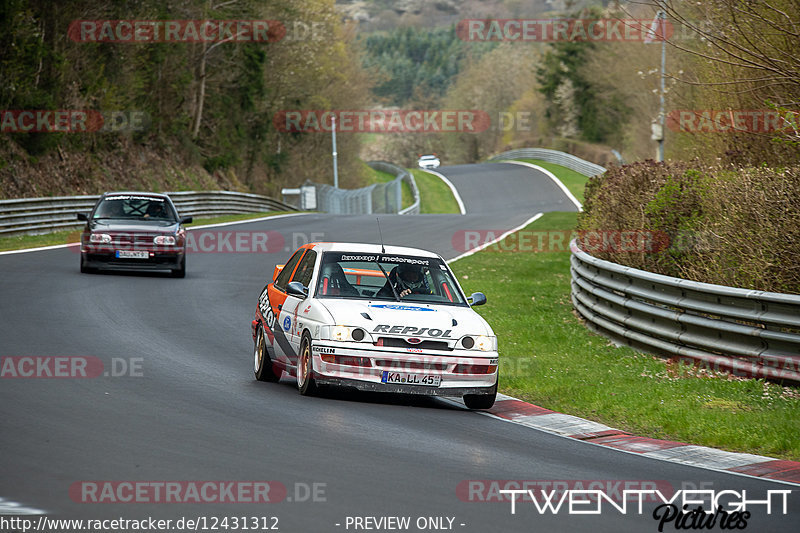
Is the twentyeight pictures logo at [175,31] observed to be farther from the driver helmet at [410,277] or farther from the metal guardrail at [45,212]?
the driver helmet at [410,277]

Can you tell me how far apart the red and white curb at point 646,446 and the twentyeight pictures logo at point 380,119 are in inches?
2347

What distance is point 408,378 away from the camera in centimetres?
1009

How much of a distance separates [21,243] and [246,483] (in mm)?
23541

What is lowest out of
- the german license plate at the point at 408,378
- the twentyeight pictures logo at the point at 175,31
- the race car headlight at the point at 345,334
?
the german license plate at the point at 408,378

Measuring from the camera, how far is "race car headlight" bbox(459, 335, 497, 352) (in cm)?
1033

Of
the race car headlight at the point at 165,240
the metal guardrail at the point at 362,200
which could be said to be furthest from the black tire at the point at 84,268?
the metal guardrail at the point at 362,200

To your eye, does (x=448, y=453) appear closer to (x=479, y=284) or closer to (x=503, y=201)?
(x=479, y=284)

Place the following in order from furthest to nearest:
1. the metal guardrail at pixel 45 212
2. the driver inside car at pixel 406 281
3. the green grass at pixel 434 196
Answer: the green grass at pixel 434 196
the metal guardrail at pixel 45 212
the driver inside car at pixel 406 281

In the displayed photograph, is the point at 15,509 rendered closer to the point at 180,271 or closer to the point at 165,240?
the point at 165,240

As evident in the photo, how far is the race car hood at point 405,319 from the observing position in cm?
1019

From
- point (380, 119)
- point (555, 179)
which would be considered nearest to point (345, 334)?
point (555, 179)

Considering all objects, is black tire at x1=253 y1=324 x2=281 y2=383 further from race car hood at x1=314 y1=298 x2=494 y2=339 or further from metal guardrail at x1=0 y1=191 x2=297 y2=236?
metal guardrail at x1=0 y1=191 x2=297 y2=236

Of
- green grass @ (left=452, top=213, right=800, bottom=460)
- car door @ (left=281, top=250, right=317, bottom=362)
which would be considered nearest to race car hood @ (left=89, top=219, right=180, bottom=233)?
green grass @ (left=452, top=213, right=800, bottom=460)

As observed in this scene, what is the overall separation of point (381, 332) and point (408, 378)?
0.50 metres
